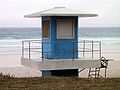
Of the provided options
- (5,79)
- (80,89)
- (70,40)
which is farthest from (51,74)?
(80,89)

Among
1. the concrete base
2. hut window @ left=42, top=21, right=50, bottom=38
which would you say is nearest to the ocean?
hut window @ left=42, top=21, right=50, bottom=38

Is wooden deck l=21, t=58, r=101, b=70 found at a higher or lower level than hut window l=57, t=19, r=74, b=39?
lower

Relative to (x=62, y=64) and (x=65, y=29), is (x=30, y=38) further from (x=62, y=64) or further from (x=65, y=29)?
(x=62, y=64)

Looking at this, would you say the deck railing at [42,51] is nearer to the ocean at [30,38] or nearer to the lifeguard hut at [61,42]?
the lifeguard hut at [61,42]

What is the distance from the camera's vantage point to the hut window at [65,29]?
67.8 ft

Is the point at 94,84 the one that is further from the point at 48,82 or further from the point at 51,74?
the point at 51,74

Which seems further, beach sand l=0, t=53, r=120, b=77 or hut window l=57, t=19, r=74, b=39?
beach sand l=0, t=53, r=120, b=77

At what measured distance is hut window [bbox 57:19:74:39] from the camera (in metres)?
20.7

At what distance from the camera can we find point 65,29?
20.8m

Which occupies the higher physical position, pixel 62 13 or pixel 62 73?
pixel 62 13

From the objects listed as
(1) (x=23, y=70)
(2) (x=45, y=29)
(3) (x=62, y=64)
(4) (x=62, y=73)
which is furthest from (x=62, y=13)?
(1) (x=23, y=70)

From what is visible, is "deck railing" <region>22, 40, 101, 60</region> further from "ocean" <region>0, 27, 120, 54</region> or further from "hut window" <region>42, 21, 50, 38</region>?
"ocean" <region>0, 27, 120, 54</region>

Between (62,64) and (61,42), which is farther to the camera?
(61,42)

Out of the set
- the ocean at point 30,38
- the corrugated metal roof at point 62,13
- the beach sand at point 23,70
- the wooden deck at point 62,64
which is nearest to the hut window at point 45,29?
the corrugated metal roof at point 62,13
